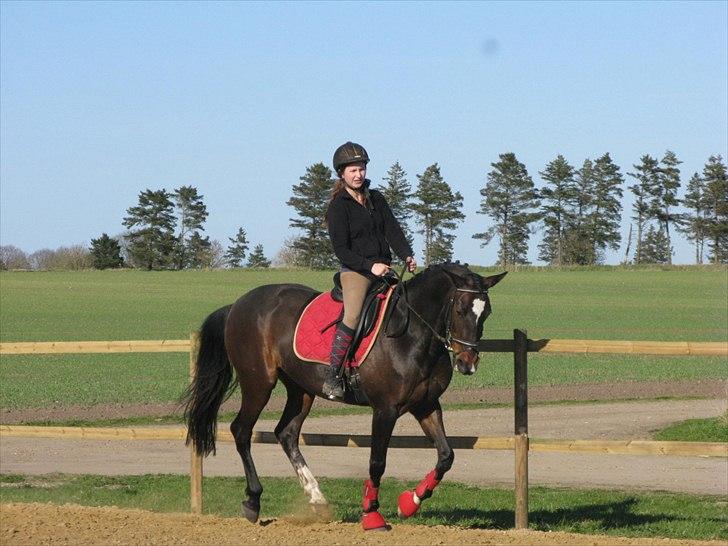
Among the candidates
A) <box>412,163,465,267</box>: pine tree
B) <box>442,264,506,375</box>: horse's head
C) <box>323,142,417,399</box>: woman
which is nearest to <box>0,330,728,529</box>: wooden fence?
<box>442,264,506,375</box>: horse's head

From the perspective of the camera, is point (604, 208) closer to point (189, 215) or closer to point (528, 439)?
point (189, 215)

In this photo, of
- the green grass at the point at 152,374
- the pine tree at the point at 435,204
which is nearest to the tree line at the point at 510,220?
the pine tree at the point at 435,204

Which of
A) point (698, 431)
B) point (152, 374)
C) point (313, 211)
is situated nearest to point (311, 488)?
point (698, 431)

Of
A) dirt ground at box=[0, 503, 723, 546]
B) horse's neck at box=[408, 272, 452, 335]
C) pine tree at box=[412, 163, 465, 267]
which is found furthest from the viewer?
pine tree at box=[412, 163, 465, 267]

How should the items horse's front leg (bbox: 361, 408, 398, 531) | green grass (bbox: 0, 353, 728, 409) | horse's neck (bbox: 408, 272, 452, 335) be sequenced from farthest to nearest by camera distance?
green grass (bbox: 0, 353, 728, 409)
horse's front leg (bbox: 361, 408, 398, 531)
horse's neck (bbox: 408, 272, 452, 335)

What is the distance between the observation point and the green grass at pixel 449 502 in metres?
9.69

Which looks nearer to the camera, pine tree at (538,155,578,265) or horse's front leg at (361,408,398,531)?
horse's front leg at (361,408,398,531)

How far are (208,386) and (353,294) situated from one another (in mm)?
1924

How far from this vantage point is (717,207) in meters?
93.7

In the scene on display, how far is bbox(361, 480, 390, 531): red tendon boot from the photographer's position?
328 inches

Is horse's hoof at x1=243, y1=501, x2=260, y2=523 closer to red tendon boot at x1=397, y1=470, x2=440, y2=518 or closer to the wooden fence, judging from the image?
the wooden fence

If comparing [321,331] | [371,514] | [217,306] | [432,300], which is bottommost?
[371,514]

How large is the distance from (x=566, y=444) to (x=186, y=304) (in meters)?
49.3

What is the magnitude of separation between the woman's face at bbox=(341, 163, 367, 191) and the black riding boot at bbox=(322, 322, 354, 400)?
1033 millimetres
